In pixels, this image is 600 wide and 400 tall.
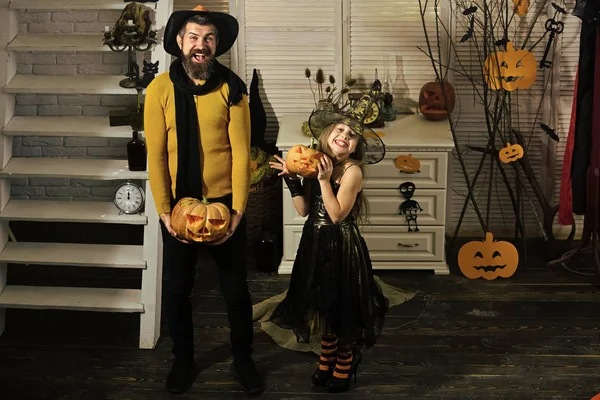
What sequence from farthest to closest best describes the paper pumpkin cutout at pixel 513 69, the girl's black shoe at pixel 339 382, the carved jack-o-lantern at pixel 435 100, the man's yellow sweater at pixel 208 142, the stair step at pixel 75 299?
1. the carved jack-o-lantern at pixel 435 100
2. the paper pumpkin cutout at pixel 513 69
3. the stair step at pixel 75 299
4. the girl's black shoe at pixel 339 382
5. the man's yellow sweater at pixel 208 142

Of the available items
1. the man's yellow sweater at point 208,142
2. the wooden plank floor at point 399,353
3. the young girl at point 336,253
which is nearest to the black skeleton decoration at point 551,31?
the wooden plank floor at point 399,353

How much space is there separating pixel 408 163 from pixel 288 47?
3.77ft

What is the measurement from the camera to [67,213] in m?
4.23

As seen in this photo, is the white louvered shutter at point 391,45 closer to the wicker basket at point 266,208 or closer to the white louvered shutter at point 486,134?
the white louvered shutter at point 486,134

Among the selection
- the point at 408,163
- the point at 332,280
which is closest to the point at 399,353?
the point at 332,280

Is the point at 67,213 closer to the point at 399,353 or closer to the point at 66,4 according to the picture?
the point at 66,4

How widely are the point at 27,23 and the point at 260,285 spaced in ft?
7.52

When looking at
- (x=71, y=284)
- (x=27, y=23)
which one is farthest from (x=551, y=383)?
(x=27, y=23)

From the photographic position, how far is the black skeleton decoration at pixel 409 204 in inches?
200

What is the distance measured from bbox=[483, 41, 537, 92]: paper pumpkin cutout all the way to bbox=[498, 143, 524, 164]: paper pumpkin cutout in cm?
33

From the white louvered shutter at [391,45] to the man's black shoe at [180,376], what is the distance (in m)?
2.40

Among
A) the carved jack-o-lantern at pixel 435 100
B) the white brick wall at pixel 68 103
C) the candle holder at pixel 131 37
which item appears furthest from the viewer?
the white brick wall at pixel 68 103

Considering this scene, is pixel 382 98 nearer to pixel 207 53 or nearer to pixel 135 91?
pixel 135 91

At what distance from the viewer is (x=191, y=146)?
3.51m
